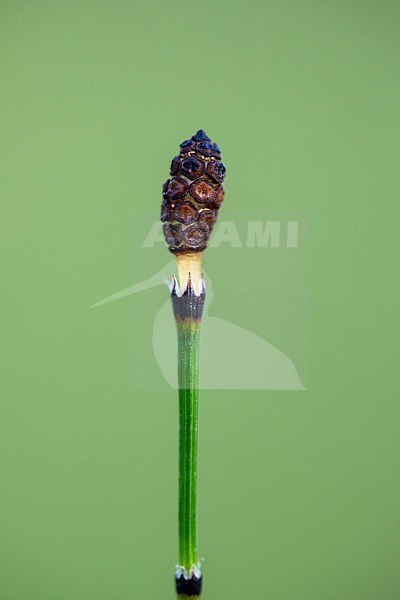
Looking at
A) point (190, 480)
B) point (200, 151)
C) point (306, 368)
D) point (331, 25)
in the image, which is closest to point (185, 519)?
point (190, 480)

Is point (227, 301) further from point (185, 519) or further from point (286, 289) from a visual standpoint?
point (185, 519)

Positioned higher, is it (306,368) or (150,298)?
(150,298)

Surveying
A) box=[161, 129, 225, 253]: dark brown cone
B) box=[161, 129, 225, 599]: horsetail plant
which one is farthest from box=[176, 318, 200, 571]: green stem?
box=[161, 129, 225, 253]: dark brown cone

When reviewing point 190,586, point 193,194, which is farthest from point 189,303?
point 190,586

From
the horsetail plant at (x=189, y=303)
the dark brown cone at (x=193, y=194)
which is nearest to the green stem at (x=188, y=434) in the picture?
the horsetail plant at (x=189, y=303)

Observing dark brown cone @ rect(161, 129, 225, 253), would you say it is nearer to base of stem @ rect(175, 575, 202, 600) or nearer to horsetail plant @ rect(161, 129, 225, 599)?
horsetail plant @ rect(161, 129, 225, 599)

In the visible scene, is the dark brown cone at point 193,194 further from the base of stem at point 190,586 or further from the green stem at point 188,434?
the base of stem at point 190,586

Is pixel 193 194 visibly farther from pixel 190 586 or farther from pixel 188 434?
pixel 190 586
